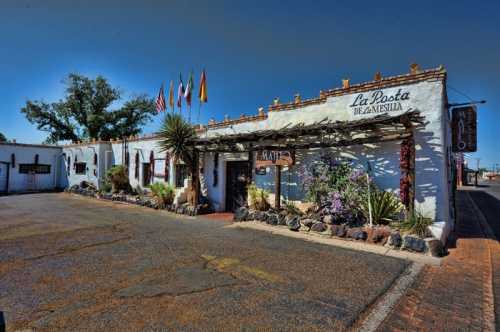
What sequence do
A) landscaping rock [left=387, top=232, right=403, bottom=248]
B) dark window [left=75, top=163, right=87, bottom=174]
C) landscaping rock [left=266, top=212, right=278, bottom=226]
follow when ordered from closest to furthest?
landscaping rock [left=387, top=232, right=403, bottom=248] → landscaping rock [left=266, top=212, right=278, bottom=226] → dark window [left=75, top=163, right=87, bottom=174]

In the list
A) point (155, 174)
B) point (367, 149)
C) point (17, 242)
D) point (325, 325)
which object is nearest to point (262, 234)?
point (367, 149)

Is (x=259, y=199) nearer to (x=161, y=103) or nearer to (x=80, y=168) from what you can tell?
(x=161, y=103)

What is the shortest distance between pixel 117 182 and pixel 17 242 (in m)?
9.92

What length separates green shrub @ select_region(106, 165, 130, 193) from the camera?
15445mm

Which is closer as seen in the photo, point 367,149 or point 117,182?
point 367,149

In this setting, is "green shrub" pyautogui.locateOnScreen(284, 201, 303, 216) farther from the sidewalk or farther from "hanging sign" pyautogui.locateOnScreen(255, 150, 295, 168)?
the sidewalk

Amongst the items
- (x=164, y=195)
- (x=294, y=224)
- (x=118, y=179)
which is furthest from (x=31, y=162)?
(x=294, y=224)

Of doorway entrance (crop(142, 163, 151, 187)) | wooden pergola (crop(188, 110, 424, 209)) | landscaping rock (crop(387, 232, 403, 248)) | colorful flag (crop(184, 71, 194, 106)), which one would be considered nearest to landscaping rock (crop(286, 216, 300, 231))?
wooden pergola (crop(188, 110, 424, 209))

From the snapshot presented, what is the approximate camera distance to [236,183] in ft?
35.7

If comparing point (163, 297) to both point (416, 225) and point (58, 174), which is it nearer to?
point (416, 225)

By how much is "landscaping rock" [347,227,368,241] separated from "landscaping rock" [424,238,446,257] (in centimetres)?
124

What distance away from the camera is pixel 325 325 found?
279cm

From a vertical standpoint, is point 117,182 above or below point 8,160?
below

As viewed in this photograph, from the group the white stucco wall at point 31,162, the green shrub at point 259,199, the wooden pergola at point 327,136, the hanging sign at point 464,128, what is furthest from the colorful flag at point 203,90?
the white stucco wall at point 31,162
